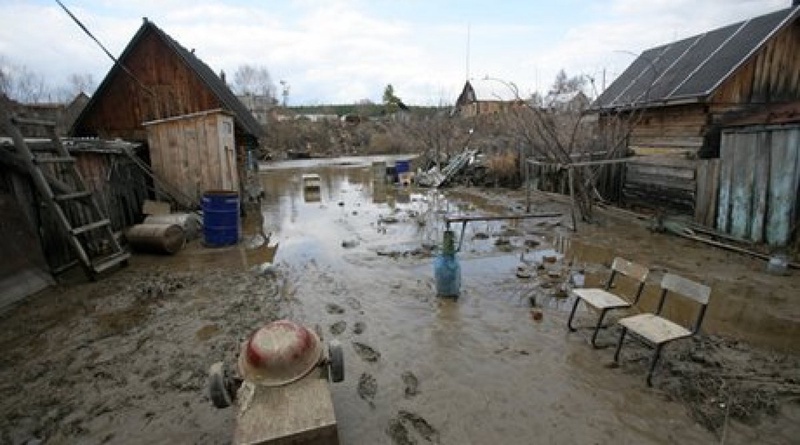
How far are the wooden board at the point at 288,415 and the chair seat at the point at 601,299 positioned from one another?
323 centimetres

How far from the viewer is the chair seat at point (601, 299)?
15.3 ft

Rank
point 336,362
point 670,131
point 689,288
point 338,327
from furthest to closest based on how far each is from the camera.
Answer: point 670,131 → point 338,327 → point 689,288 → point 336,362

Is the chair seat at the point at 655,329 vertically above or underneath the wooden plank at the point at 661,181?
underneath

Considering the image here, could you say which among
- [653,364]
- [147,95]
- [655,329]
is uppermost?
[147,95]

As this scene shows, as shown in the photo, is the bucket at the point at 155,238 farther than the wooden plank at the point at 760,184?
Yes

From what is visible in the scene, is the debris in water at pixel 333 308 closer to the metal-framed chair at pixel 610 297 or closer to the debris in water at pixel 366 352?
the debris in water at pixel 366 352

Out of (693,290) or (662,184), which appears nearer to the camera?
(693,290)

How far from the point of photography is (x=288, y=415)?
2.79 metres

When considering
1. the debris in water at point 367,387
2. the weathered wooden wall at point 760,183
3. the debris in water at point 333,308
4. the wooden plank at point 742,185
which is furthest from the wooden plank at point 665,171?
the debris in water at point 367,387

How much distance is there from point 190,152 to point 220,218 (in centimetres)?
307

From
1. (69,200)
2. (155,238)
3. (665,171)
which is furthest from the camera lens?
(665,171)

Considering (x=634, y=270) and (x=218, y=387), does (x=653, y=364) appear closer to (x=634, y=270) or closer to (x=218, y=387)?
(x=634, y=270)

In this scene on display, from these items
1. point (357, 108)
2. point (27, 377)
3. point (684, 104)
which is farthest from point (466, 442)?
point (357, 108)

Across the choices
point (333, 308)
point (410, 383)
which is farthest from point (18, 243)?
point (410, 383)
